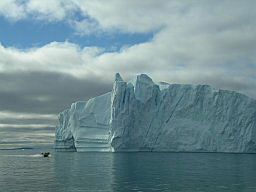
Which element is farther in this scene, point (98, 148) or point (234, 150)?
point (98, 148)

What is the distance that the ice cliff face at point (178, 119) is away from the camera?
85.9m

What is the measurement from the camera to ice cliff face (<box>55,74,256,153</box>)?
85.9 m

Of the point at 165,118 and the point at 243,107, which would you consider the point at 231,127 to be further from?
the point at 165,118

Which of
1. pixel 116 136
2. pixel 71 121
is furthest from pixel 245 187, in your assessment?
pixel 71 121

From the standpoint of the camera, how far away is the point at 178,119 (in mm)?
88250

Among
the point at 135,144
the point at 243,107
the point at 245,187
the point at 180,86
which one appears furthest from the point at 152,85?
the point at 245,187

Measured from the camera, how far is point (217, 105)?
8806cm

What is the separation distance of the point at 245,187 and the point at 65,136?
70922 millimetres

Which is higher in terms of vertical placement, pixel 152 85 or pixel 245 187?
pixel 152 85

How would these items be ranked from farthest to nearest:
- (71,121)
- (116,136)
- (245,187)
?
(71,121) < (116,136) < (245,187)

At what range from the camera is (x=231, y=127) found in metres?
86.8

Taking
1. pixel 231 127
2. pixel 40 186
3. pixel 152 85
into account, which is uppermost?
pixel 152 85

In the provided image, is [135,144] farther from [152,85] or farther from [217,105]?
[217,105]

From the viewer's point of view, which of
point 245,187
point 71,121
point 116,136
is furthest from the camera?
point 71,121
